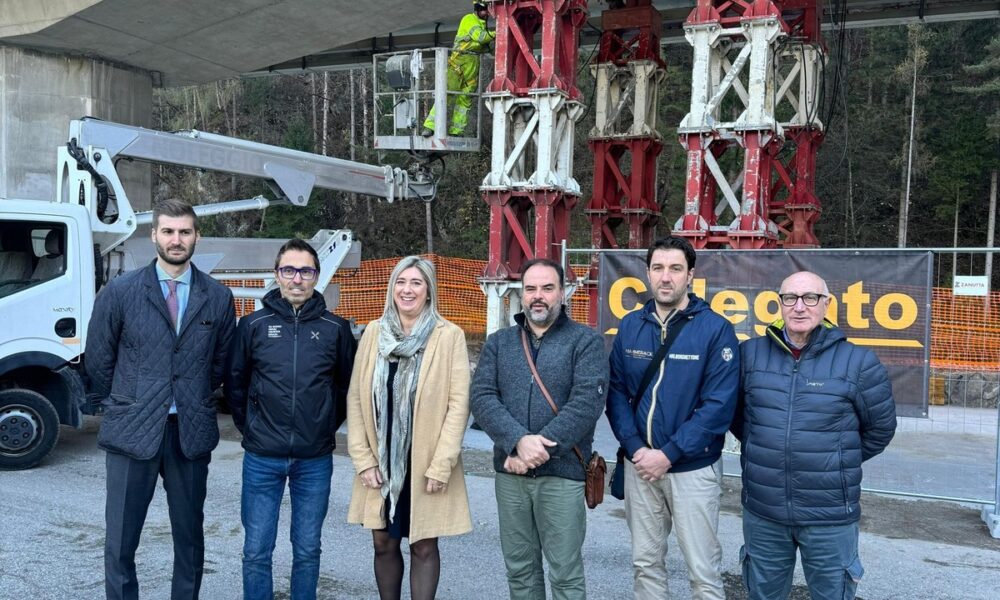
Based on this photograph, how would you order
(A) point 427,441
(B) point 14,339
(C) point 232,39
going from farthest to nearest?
(C) point 232,39 < (B) point 14,339 < (A) point 427,441

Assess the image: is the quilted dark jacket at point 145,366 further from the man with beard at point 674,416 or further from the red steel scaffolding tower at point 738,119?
the red steel scaffolding tower at point 738,119

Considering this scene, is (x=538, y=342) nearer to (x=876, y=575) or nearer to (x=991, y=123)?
(x=876, y=575)

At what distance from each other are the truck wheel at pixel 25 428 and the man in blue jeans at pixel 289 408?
4.80 m

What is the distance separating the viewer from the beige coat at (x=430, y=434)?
3.96 meters

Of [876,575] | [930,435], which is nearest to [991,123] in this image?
[930,435]

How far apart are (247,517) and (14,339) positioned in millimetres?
4878

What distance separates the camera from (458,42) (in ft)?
39.6

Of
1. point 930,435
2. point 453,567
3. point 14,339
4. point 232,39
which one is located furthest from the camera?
point 232,39

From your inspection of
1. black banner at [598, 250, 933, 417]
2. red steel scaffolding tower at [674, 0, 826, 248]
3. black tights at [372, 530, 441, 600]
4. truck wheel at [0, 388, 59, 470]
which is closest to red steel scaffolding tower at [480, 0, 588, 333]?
red steel scaffolding tower at [674, 0, 826, 248]

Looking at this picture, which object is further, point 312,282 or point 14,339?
point 14,339

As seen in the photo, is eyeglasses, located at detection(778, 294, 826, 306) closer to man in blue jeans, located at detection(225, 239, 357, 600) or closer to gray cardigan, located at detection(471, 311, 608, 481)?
gray cardigan, located at detection(471, 311, 608, 481)

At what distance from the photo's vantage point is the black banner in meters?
6.33

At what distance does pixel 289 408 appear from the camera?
407 cm

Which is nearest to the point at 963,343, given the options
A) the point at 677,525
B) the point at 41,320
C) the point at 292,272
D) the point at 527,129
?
the point at 527,129
